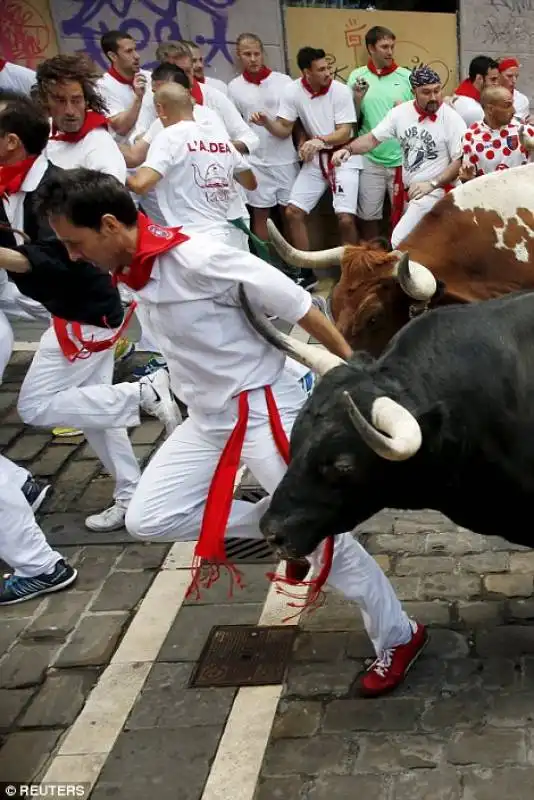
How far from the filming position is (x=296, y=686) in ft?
13.0

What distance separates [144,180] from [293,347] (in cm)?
348

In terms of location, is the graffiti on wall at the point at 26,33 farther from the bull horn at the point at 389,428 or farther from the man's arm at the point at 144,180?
the bull horn at the point at 389,428

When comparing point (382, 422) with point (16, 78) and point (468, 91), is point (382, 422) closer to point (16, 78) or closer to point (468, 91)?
point (16, 78)

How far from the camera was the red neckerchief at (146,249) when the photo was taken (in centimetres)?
357

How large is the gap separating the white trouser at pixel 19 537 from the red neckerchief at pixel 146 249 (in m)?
1.59

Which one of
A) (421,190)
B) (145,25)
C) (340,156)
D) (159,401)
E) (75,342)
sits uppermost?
(145,25)

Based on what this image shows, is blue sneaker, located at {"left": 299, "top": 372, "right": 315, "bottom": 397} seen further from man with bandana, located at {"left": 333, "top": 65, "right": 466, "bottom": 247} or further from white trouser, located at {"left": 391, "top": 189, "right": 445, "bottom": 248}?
man with bandana, located at {"left": 333, "top": 65, "right": 466, "bottom": 247}

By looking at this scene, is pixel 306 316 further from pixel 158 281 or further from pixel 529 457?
pixel 529 457

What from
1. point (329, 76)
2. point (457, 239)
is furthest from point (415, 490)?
point (329, 76)

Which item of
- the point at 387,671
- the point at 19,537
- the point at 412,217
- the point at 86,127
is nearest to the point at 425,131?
the point at 412,217

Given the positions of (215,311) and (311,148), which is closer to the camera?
(215,311)

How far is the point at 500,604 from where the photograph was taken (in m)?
4.35

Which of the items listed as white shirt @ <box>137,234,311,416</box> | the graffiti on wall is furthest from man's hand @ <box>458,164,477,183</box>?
the graffiti on wall

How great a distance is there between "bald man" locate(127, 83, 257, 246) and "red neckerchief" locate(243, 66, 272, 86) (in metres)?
2.81
